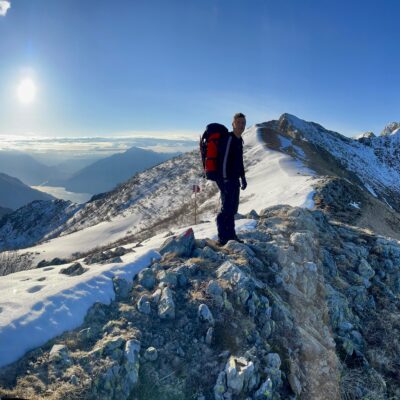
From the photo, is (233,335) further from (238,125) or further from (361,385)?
(238,125)

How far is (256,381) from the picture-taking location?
6.36m

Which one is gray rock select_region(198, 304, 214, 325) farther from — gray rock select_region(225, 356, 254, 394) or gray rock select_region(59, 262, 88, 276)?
gray rock select_region(59, 262, 88, 276)

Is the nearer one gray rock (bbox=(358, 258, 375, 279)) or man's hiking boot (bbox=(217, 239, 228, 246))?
man's hiking boot (bbox=(217, 239, 228, 246))

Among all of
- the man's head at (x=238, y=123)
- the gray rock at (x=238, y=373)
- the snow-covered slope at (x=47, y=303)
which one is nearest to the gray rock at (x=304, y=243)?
the man's head at (x=238, y=123)

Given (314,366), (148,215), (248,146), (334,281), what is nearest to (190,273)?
(314,366)

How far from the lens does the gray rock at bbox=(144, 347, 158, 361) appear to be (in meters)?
6.44

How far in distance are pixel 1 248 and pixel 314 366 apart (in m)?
75.3

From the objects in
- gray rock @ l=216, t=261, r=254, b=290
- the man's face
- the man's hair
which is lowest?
gray rock @ l=216, t=261, r=254, b=290

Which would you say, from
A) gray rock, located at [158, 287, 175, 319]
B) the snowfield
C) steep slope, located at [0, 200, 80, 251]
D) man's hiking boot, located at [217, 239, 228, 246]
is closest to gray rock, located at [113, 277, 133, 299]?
the snowfield

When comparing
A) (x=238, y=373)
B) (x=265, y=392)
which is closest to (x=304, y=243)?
(x=265, y=392)

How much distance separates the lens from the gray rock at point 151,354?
6.44 m

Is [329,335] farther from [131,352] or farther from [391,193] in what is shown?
[391,193]

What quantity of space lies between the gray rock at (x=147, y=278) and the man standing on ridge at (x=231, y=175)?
3113 millimetres

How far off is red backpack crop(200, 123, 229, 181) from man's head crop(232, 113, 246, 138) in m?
0.28
